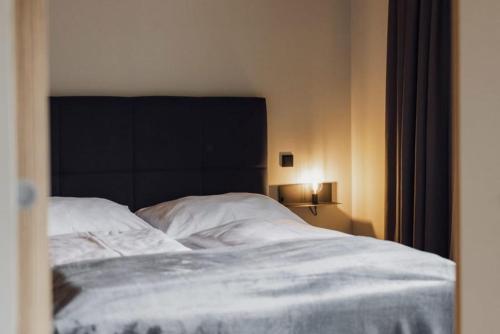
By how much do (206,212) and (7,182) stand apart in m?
2.78

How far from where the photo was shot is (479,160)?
3.81ft

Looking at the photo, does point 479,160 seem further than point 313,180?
No

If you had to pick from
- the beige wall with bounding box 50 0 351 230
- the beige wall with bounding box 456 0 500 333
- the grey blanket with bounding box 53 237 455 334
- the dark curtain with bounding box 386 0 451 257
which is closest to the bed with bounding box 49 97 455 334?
the grey blanket with bounding box 53 237 455 334

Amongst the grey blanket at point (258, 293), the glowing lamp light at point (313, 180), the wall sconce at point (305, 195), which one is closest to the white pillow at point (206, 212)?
the wall sconce at point (305, 195)

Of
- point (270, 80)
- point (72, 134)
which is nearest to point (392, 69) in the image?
point (270, 80)

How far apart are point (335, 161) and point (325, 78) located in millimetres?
574

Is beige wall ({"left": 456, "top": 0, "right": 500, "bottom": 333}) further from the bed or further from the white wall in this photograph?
the bed

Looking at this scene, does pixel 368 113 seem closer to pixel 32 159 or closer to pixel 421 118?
pixel 421 118

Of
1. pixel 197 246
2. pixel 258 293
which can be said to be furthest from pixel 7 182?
pixel 197 246

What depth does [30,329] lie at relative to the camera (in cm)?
91

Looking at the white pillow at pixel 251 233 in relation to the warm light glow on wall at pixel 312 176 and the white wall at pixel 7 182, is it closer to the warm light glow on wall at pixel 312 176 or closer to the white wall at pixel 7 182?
the warm light glow on wall at pixel 312 176

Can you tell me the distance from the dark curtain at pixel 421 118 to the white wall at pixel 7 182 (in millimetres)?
3064

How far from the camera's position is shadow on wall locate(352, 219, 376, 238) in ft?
14.8

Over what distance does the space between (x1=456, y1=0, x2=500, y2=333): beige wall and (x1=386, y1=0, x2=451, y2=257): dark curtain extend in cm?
254
